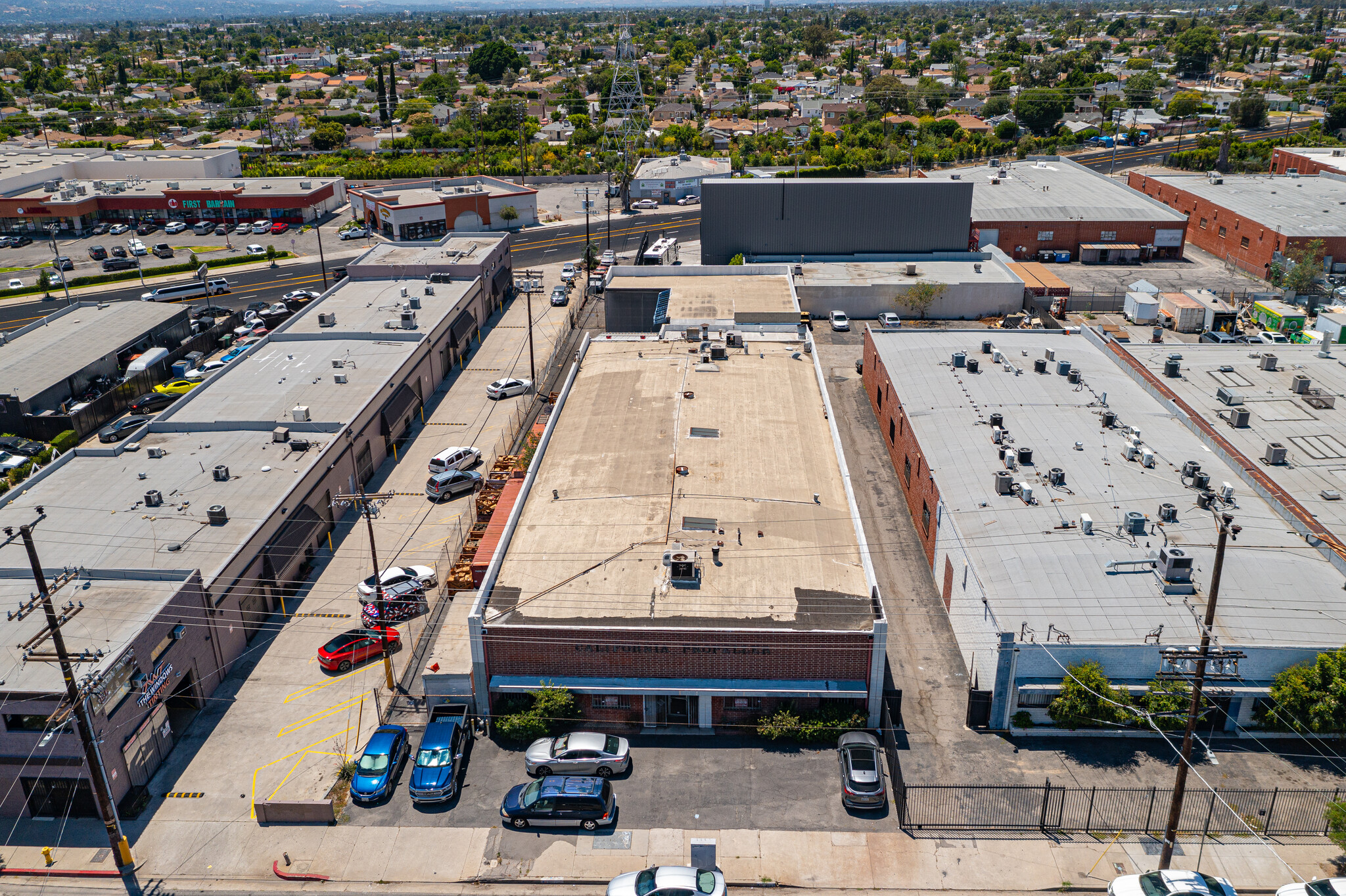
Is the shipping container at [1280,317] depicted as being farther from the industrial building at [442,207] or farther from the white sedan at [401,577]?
the industrial building at [442,207]

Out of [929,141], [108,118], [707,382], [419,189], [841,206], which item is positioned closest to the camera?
[707,382]

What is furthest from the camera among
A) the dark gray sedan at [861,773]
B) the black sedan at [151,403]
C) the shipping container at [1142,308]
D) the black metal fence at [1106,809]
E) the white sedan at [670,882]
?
the shipping container at [1142,308]

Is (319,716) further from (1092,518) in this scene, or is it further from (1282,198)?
(1282,198)

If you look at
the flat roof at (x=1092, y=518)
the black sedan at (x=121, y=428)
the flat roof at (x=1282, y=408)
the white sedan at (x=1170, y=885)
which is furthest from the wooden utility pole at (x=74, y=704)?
the flat roof at (x=1282, y=408)

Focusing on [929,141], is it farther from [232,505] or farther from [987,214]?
[232,505]

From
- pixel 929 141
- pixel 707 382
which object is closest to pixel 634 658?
pixel 707 382

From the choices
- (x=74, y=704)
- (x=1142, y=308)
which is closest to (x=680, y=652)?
(x=74, y=704)

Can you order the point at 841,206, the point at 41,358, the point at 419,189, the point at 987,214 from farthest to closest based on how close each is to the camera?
the point at 419,189 < the point at 987,214 < the point at 841,206 < the point at 41,358
